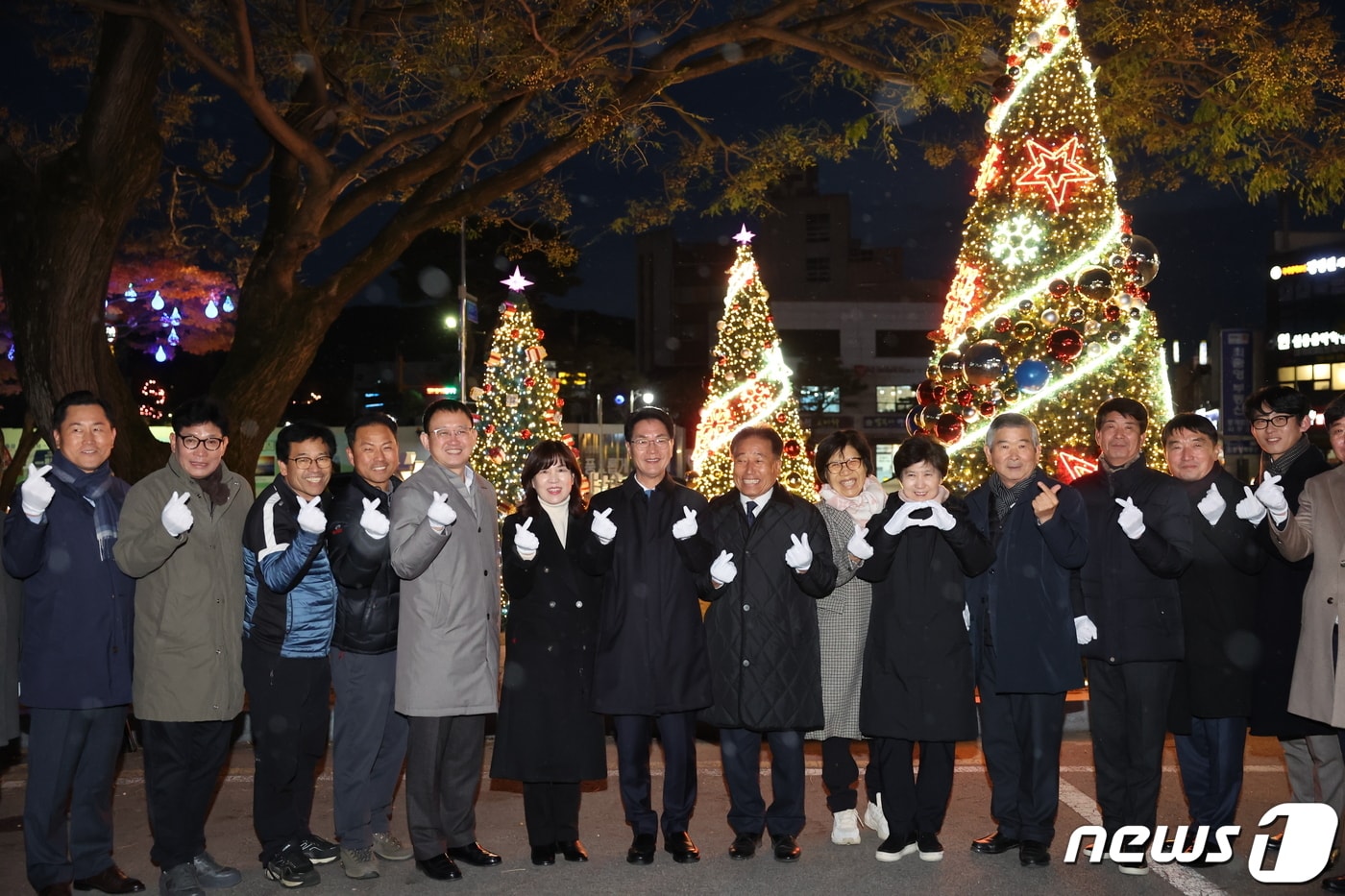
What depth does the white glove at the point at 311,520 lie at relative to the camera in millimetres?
4660

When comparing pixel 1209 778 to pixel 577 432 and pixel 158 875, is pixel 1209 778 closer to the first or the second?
pixel 158 875

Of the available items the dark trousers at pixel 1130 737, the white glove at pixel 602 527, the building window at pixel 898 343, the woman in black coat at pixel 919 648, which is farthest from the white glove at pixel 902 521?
the building window at pixel 898 343

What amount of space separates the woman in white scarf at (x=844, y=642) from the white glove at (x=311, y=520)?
7.58 feet

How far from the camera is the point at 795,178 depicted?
56.1 m

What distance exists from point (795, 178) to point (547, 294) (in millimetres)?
18655

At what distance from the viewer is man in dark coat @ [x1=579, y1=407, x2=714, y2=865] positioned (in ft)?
16.7

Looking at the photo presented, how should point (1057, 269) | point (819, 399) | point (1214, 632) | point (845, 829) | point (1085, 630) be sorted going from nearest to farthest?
1. point (1085, 630)
2. point (1214, 632)
3. point (845, 829)
4. point (1057, 269)
5. point (819, 399)

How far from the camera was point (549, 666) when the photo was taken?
5.12 meters

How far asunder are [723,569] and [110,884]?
289 cm

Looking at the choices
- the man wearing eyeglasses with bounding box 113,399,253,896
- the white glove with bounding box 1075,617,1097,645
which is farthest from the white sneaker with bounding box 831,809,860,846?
the man wearing eyeglasses with bounding box 113,399,253,896

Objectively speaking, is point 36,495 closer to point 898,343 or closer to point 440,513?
point 440,513

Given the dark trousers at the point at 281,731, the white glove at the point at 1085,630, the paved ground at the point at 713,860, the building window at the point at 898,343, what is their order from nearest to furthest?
the paved ground at the point at 713,860 < the dark trousers at the point at 281,731 < the white glove at the point at 1085,630 < the building window at the point at 898,343

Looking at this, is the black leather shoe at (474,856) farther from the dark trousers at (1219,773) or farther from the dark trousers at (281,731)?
the dark trousers at (1219,773)
